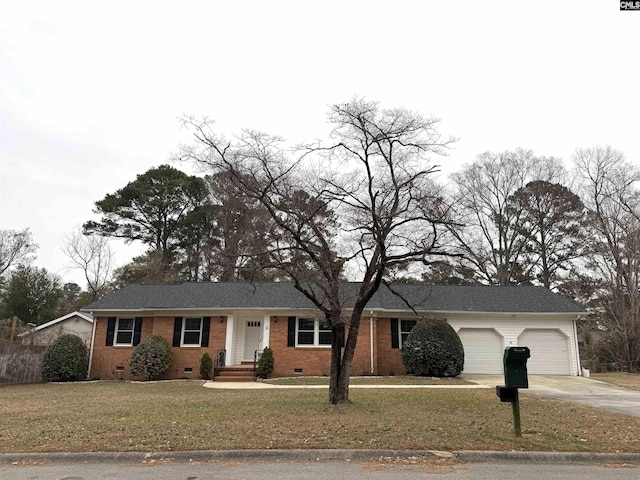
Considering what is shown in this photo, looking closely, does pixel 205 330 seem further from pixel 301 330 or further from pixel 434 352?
pixel 434 352

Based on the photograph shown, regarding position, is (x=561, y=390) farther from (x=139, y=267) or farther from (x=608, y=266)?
(x=139, y=267)

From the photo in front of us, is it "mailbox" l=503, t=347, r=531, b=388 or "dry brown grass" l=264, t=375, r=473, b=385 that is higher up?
"mailbox" l=503, t=347, r=531, b=388

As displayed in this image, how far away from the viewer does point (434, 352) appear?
17734mm

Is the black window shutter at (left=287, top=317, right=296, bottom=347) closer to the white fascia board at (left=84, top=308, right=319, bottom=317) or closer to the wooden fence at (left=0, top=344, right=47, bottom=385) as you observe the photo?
the white fascia board at (left=84, top=308, right=319, bottom=317)

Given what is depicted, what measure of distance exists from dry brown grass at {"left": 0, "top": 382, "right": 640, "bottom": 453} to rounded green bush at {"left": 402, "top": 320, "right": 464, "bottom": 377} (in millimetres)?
5128

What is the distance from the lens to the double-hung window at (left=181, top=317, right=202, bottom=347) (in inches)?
789

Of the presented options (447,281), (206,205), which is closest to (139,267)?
(206,205)

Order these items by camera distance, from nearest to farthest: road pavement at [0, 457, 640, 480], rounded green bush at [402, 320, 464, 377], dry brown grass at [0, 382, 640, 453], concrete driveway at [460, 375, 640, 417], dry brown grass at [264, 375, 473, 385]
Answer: road pavement at [0, 457, 640, 480] → dry brown grass at [0, 382, 640, 453] → concrete driveway at [460, 375, 640, 417] → dry brown grass at [264, 375, 473, 385] → rounded green bush at [402, 320, 464, 377]

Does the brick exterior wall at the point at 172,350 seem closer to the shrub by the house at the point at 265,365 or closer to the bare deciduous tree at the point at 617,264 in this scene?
the shrub by the house at the point at 265,365

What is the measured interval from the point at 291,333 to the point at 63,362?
9386 mm

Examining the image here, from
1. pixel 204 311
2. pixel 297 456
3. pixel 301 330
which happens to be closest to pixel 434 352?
pixel 301 330

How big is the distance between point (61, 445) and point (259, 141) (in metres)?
7.39

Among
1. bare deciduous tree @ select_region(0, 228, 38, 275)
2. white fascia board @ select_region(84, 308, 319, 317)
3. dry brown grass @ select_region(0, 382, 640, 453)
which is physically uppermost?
bare deciduous tree @ select_region(0, 228, 38, 275)

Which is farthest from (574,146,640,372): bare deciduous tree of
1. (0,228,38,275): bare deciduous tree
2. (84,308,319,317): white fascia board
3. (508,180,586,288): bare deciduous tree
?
(0,228,38,275): bare deciduous tree
